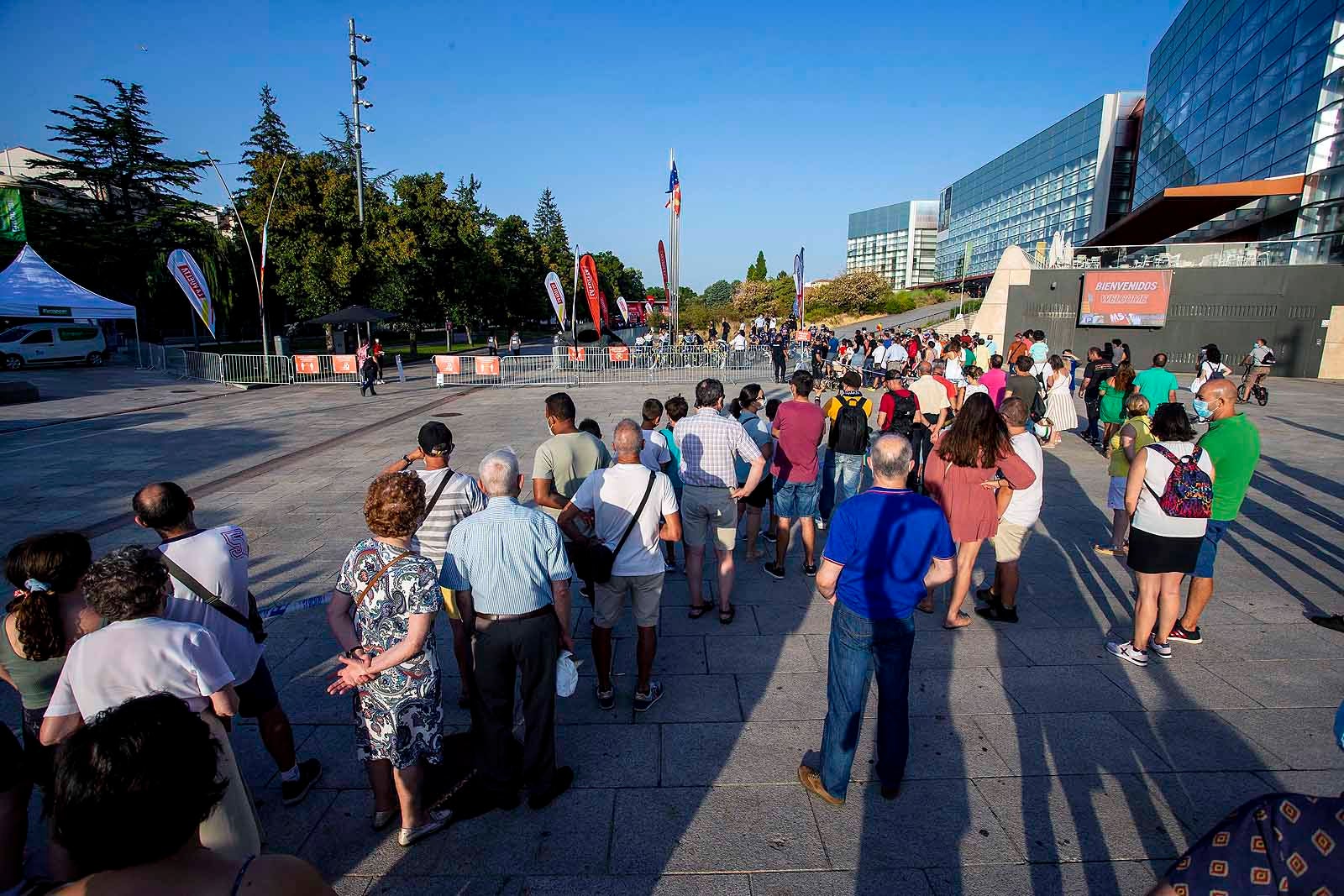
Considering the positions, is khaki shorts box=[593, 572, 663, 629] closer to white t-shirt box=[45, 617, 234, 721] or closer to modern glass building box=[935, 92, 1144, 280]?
white t-shirt box=[45, 617, 234, 721]

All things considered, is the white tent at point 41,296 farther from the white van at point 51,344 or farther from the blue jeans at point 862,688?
the blue jeans at point 862,688

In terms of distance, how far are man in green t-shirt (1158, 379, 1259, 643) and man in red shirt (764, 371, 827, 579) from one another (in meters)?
2.81

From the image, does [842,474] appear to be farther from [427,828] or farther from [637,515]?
[427,828]

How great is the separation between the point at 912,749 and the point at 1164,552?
2.23 meters

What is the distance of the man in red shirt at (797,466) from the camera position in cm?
609

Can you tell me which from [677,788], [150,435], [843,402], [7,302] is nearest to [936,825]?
[677,788]

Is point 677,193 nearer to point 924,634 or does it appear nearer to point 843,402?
point 843,402

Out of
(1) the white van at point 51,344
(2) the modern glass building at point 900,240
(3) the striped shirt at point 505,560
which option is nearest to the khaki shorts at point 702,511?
(3) the striped shirt at point 505,560

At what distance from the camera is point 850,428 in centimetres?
666

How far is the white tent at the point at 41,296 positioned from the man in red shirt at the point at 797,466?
73.3 feet

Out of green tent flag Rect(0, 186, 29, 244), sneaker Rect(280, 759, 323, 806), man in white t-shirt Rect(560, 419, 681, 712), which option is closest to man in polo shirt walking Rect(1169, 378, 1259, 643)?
man in white t-shirt Rect(560, 419, 681, 712)

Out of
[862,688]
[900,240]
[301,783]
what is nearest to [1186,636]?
[862,688]

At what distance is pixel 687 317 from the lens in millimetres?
56312

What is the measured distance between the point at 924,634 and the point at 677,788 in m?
2.63
